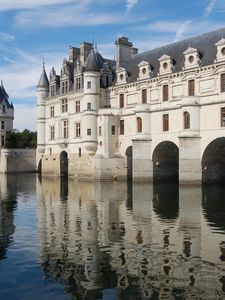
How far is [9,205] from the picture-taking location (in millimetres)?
27953

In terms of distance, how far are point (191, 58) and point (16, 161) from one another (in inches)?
1583

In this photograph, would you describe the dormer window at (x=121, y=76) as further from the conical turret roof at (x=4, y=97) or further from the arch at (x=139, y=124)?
the conical turret roof at (x=4, y=97)

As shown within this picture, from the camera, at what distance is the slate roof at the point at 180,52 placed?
42.7 metres

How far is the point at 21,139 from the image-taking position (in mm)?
86125

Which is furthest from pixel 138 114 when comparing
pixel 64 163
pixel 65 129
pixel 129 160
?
pixel 64 163

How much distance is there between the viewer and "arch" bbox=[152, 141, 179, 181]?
46.2 m

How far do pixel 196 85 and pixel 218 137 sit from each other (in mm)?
6001

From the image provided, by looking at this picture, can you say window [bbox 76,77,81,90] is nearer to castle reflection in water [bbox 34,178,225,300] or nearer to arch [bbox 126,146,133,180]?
arch [bbox 126,146,133,180]

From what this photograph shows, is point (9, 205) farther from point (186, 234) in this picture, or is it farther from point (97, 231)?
point (186, 234)

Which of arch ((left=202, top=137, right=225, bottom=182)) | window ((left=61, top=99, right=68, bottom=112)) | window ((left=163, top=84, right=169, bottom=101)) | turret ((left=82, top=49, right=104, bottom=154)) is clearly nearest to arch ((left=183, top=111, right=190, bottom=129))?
arch ((left=202, top=137, right=225, bottom=182))

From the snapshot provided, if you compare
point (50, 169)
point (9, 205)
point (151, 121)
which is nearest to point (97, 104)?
point (151, 121)

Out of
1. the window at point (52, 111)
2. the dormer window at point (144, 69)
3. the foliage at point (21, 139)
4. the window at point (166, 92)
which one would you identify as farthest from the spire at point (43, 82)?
the window at point (166, 92)

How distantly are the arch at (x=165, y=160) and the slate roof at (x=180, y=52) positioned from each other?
8.24 metres

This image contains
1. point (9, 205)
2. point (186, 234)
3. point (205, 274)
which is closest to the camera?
point (205, 274)
